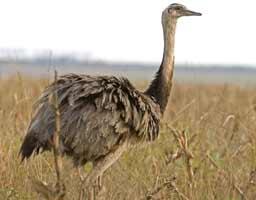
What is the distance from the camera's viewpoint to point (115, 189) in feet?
20.1

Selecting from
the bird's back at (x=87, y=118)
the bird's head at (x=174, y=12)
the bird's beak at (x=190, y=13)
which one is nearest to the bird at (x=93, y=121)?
the bird's back at (x=87, y=118)

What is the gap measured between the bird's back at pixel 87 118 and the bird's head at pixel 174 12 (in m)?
1.25

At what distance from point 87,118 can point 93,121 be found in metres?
0.04

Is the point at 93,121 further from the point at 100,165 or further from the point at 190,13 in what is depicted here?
the point at 190,13

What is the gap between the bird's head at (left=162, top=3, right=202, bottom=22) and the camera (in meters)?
6.89

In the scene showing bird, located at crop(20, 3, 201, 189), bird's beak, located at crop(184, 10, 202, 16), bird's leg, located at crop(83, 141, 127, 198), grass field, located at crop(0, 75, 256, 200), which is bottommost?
grass field, located at crop(0, 75, 256, 200)

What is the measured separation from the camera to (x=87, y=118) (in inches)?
214

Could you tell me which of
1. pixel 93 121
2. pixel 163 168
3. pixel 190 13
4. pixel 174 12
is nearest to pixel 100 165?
pixel 93 121

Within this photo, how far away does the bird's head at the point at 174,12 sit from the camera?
689 cm

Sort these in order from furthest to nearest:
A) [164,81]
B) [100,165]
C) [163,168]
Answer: [163,168] → [164,81] → [100,165]

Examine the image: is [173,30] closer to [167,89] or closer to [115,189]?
[167,89]

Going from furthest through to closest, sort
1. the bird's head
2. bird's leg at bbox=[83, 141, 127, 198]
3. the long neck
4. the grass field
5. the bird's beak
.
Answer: the bird's beak, the bird's head, the long neck, the grass field, bird's leg at bbox=[83, 141, 127, 198]

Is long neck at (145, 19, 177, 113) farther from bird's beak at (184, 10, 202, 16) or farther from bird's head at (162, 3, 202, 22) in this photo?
bird's beak at (184, 10, 202, 16)

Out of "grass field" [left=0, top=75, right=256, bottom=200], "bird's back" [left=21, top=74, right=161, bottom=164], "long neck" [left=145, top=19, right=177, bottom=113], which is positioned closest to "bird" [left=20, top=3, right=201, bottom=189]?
"bird's back" [left=21, top=74, right=161, bottom=164]
